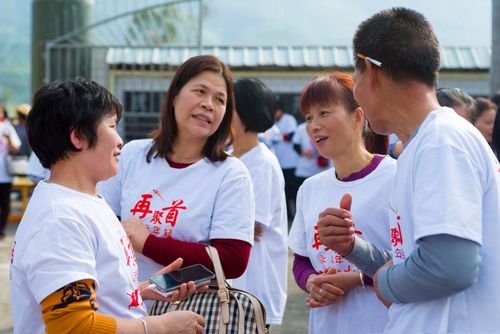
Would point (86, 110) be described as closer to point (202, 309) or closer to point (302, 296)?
point (202, 309)

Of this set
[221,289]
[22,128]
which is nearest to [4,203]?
[22,128]

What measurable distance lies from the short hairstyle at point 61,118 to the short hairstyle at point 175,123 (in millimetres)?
826

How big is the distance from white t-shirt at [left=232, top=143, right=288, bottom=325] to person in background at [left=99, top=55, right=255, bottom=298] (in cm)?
94

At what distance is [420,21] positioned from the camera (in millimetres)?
1997

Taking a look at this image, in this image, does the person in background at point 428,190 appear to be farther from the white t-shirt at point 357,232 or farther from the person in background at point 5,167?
the person in background at point 5,167

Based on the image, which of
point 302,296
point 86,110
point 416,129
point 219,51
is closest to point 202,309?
point 86,110

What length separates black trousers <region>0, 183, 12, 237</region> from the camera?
9.30m

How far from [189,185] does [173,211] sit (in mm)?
116

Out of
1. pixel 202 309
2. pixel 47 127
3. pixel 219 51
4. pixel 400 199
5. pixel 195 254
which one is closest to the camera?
pixel 400 199

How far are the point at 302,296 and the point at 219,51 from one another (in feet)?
22.0

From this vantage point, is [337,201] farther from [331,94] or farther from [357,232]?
[331,94]

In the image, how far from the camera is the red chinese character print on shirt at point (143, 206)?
289 centimetres

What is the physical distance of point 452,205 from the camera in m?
1.73

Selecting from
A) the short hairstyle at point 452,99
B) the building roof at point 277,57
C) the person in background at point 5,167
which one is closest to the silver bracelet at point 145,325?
the short hairstyle at point 452,99
